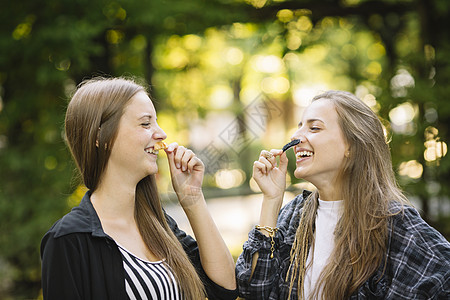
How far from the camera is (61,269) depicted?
1594 millimetres

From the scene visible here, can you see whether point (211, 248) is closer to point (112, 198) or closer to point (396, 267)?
point (112, 198)

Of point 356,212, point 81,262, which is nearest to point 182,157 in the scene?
point 81,262

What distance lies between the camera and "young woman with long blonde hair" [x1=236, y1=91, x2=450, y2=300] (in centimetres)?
177

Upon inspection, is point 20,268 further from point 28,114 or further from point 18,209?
point 28,114

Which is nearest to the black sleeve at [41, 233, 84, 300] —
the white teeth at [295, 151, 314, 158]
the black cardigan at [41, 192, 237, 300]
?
the black cardigan at [41, 192, 237, 300]

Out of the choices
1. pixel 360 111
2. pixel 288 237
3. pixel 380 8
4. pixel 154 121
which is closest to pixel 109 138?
pixel 154 121

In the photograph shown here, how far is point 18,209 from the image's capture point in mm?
4449

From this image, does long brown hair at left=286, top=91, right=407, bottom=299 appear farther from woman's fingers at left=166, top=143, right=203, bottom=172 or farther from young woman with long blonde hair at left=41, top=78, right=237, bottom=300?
woman's fingers at left=166, top=143, right=203, bottom=172

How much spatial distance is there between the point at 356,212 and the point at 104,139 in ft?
3.38

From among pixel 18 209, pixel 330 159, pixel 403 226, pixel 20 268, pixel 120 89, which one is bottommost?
pixel 20 268

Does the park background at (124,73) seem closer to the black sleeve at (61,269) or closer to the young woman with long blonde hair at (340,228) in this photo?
the young woman with long blonde hair at (340,228)

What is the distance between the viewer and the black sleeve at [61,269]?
1577mm

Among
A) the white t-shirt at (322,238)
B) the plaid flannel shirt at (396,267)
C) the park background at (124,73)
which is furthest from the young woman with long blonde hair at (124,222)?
the park background at (124,73)

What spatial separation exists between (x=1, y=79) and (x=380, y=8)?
4079mm
